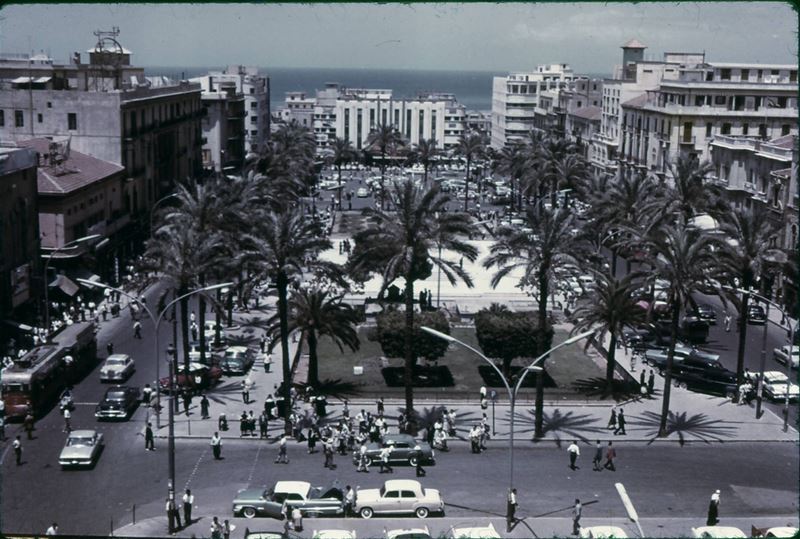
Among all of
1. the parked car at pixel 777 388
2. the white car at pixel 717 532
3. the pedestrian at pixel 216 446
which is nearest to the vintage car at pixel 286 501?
the pedestrian at pixel 216 446

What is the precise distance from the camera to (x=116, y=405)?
129 ft

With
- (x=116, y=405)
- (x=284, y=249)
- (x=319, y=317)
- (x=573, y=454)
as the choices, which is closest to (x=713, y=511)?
(x=573, y=454)

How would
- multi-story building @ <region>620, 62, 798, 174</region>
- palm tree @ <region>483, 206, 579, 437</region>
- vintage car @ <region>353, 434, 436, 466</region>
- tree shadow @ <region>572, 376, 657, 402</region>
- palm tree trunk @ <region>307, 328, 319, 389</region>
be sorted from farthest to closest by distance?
1. multi-story building @ <region>620, 62, 798, 174</region>
2. tree shadow @ <region>572, 376, 657, 402</region>
3. palm tree trunk @ <region>307, 328, 319, 389</region>
4. palm tree @ <region>483, 206, 579, 437</region>
5. vintage car @ <region>353, 434, 436, 466</region>

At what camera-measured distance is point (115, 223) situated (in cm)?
6781

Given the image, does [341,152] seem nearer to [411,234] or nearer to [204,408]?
[204,408]

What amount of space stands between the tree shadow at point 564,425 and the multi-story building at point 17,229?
27442 millimetres

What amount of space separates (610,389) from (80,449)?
929 inches

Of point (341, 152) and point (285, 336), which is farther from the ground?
point (341, 152)

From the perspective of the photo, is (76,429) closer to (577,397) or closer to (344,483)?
(344,483)

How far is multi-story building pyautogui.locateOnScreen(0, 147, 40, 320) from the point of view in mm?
50312

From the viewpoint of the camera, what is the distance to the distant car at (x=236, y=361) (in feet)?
152

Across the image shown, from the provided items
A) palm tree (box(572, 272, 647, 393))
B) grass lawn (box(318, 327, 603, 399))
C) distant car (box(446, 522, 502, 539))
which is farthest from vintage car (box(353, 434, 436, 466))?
palm tree (box(572, 272, 647, 393))

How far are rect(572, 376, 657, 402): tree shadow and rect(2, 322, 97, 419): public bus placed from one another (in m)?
23.6

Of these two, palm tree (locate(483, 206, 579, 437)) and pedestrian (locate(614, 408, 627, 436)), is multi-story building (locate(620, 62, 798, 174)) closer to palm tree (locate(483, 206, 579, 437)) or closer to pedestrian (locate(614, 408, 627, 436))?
palm tree (locate(483, 206, 579, 437))
